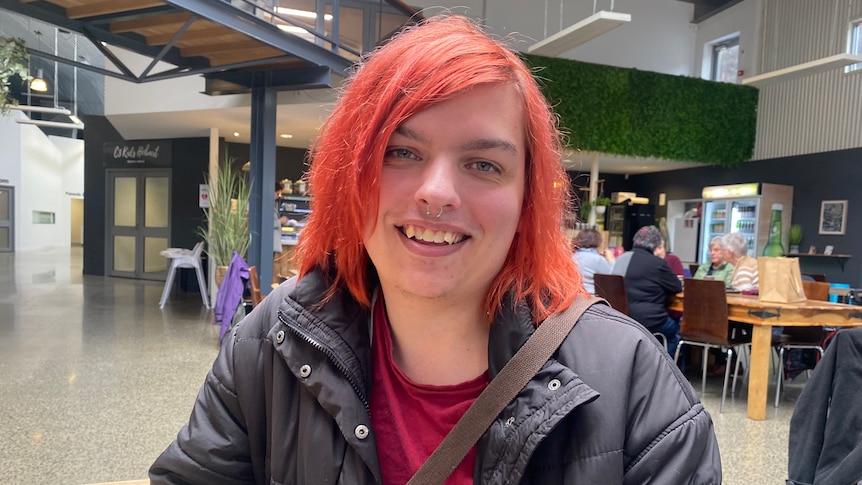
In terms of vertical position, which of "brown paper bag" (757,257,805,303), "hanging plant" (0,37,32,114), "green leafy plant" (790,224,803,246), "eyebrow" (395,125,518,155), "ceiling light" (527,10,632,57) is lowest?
"brown paper bag" (757,257,805,303)

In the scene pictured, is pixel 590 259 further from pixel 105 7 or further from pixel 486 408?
pixel 105 7

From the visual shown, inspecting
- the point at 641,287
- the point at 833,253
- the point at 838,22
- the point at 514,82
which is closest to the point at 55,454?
the point at 514,82

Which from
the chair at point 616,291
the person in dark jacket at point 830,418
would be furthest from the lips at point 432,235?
the chair at point 616,291

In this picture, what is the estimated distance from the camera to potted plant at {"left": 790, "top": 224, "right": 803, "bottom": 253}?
9.74m

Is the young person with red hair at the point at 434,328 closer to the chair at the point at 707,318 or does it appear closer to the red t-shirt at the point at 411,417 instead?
the red t-shirt at the point at 411,417

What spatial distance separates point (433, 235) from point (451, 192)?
0.23ft

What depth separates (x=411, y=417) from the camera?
863 mm

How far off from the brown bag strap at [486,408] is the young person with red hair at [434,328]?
18mm

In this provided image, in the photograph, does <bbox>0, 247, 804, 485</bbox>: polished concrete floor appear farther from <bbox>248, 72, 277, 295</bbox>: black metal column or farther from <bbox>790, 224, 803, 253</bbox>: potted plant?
<bbox>790, 224, 803, 253</bbox>: potted plant

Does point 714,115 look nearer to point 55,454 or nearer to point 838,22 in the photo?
point 838,22

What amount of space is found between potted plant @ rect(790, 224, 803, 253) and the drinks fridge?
172mm

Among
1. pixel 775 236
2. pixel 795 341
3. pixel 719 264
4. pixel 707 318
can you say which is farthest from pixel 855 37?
pixel 707 318

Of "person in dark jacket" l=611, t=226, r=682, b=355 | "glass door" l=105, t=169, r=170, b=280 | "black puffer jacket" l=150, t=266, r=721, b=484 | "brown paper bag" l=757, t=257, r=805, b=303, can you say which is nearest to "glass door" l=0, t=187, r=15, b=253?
"glass door" l=105, t=169, r=170, b=280

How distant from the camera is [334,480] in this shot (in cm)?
78
